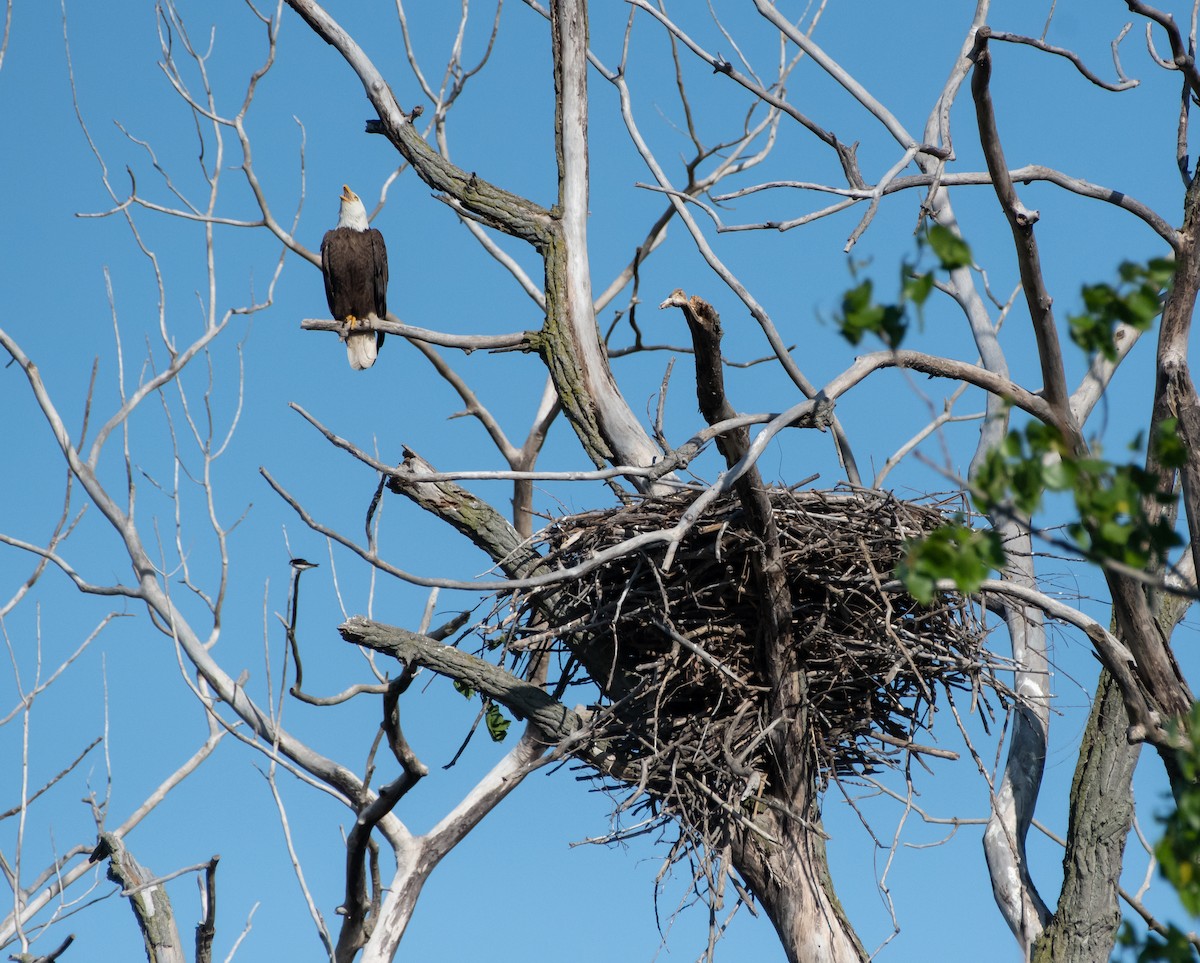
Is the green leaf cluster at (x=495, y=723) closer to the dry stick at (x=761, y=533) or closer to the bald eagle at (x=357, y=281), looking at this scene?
the dry stick at (x=761, y=533)

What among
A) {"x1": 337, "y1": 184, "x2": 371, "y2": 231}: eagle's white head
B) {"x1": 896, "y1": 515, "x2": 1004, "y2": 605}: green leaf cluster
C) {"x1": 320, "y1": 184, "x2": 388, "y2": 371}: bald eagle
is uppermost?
{"x1": 337, "y1": 184, "x2": 371, "y2": 231}: eagle's white head

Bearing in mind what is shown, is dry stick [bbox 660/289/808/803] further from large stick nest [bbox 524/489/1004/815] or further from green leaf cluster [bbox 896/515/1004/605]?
green leaf cluster [bbox 896/515/1004/605]

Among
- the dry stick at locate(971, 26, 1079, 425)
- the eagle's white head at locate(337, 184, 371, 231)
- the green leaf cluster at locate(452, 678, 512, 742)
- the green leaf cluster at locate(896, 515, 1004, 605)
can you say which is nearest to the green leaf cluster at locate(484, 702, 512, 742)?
the green leaf cluster at locate(452, 678, 512, 742)

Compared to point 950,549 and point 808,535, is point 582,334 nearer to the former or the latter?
point 808,535

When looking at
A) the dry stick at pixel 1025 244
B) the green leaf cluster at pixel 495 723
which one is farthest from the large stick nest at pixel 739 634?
the dry stick at pixel 1025 244

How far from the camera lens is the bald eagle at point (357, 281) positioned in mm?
10594

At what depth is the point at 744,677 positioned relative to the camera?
16.9 feet

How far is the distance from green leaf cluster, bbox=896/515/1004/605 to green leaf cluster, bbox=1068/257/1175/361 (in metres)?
0.38

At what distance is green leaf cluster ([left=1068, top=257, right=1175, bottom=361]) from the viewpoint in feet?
7.71

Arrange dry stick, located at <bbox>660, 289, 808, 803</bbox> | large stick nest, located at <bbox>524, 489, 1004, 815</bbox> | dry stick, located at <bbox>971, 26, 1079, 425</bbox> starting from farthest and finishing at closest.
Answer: large stick nest, located at <bbox>524, 489, 1004, 815</bbox>, dry stick, located at <bbox>660, 289, 808, 803</bbox>, dry stick, located at <bbox>971, 26, 1079, 425</bbox>

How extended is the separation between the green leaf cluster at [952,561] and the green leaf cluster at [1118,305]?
38cm

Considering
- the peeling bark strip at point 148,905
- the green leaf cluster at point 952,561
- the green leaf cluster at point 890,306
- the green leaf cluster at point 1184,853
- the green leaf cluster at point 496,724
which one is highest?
the green leaf cluster at point 496,724

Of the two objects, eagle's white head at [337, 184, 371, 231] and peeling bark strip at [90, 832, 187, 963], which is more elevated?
eagle's white head at [337, 184, 371, 231]

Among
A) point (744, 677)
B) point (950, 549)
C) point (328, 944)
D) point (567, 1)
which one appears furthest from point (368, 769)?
point (950, 549)
